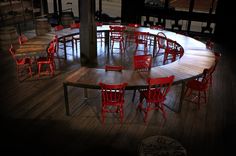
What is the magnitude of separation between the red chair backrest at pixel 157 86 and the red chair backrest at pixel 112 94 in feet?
1.45

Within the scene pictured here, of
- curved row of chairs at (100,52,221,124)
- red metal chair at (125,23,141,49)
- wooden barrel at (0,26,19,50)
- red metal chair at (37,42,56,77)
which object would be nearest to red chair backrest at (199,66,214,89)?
curved row of chairs at (100,52,221,124)

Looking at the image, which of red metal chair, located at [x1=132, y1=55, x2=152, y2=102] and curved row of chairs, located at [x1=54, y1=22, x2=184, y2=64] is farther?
curved row of chairs, located at [x1=54, y1=22, x2=184, y2=64]

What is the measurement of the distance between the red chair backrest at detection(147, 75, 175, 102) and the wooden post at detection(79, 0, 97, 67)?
2523 millimetres

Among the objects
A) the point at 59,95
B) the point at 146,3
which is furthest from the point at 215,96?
the point at 146,3

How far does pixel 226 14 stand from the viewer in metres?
8.78

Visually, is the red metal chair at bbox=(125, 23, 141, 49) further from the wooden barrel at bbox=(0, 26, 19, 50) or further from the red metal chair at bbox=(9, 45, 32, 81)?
the wooden barrel at bbox=(0, 26, 19, 50)

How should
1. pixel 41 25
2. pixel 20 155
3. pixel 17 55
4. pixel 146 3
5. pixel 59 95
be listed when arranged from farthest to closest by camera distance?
pixel 146 3 → pixel 41 25 → pixel 17 55 → pixel 59 95 → pixel 20 155

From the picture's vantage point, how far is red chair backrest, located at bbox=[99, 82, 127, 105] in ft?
12.5

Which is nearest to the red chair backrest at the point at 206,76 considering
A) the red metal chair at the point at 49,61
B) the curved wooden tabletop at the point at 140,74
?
the curved wooden tabletop at the point at 140,74

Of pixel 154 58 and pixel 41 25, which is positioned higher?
pixel 41 25

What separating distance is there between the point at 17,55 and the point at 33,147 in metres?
2.59

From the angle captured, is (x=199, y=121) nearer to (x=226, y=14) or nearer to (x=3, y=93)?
(x=3, y=93)

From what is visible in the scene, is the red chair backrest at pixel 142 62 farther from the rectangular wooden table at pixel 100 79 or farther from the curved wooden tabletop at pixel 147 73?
the rectangular wooden table at pixel 100 79

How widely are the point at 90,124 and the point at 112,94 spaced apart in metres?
0.65
